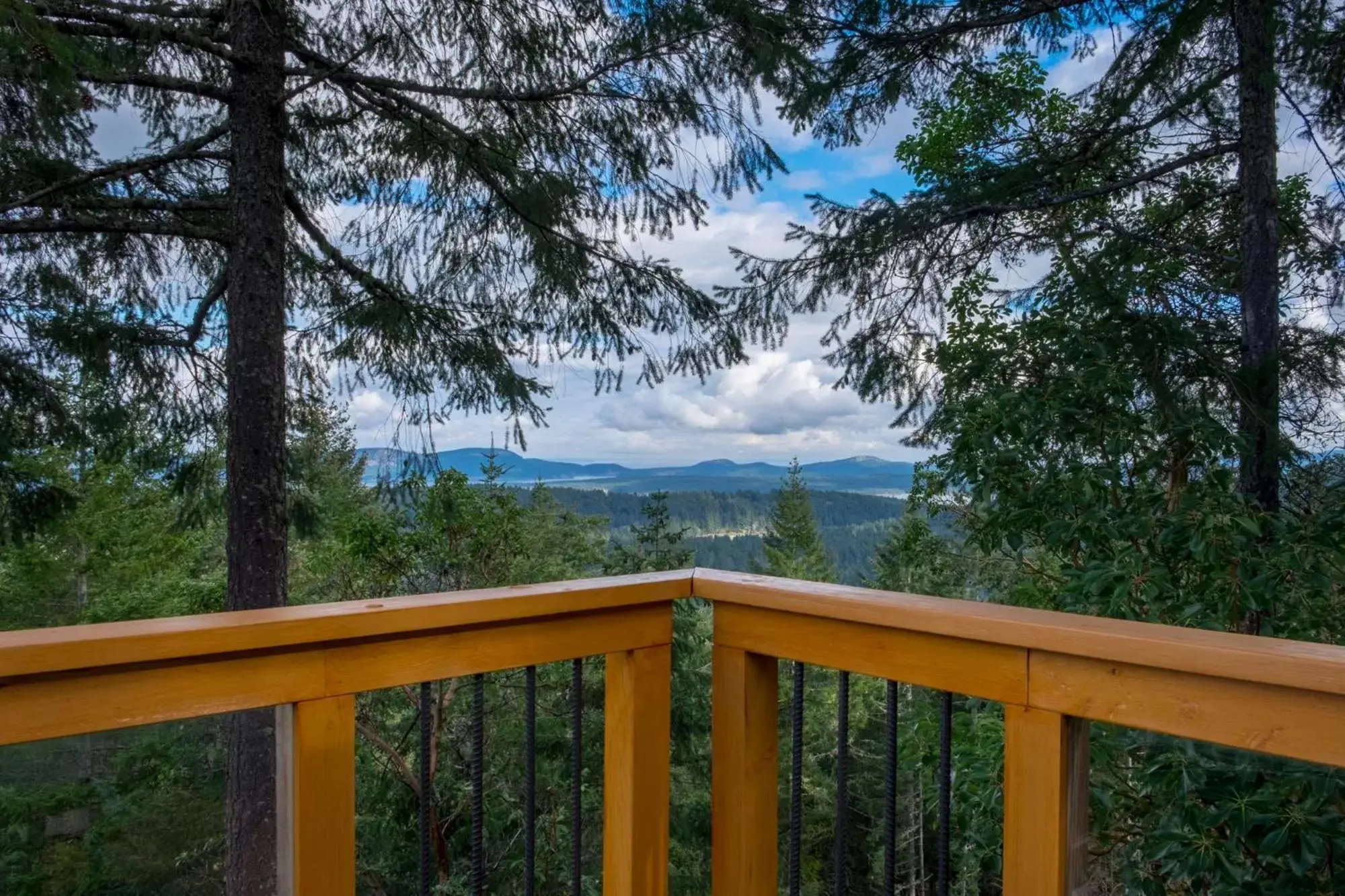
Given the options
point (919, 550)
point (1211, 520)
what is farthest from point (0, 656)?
point (919, 550)

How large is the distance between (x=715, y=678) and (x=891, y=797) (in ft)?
1.29

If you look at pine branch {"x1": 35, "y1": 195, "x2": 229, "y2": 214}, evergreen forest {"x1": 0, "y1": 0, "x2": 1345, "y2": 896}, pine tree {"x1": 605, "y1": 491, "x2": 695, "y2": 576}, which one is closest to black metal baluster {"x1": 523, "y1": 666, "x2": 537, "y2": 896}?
evergreen forest {"x1": 0, "y1": 0, "x2": 1345, "y2": 896}

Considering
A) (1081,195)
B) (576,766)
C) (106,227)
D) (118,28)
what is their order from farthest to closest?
(106,227)
(1081,195)
(118,28)
(576,766)

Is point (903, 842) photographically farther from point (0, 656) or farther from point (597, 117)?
point (0, 656)

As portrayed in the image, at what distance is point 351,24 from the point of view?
4977 millimetres

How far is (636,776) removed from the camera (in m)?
1.51

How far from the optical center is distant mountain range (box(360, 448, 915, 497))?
17.8 ft

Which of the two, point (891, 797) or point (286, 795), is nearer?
point (286, 795)

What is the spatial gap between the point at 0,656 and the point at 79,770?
5514mm

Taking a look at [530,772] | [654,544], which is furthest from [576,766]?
[654,544]

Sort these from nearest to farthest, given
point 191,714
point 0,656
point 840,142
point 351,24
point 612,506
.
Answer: point 0,656 < point 191,714 < point 351,24 < point 840,142 < point 612,506

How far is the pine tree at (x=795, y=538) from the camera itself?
18766mm

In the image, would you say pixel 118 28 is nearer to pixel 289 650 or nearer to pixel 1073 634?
pixel 289 650

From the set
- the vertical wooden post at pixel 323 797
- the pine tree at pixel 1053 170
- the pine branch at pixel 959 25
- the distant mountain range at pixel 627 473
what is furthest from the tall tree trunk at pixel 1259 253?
the vertical wooden post at pixel 323 797
